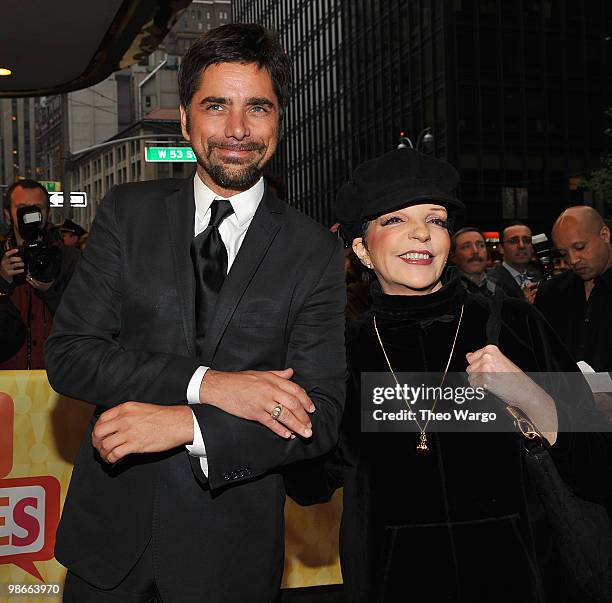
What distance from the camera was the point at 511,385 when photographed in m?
2.54

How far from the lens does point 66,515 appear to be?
7.97ft

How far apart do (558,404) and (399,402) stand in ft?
1.70

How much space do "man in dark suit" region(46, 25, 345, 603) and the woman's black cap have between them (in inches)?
13.6

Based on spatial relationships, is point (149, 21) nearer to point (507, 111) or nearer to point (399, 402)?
point (399, 402)

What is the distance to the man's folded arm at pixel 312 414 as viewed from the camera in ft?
7.25

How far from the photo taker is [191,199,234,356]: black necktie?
2.38 m

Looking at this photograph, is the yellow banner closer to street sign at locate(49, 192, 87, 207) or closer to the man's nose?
the man's nose

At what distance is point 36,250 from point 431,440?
368 centimetres

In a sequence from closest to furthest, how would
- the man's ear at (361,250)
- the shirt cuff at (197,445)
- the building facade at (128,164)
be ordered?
the shirt cuff at (197,445)
the man's ear at (361,250)
the building facade at (128,164)

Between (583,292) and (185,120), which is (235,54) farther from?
(583,292)

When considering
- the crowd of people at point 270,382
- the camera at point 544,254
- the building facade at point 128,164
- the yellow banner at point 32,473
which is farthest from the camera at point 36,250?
the building facade at point 128,164

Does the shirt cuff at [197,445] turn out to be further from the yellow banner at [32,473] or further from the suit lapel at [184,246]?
the yellow banner at [32,473]

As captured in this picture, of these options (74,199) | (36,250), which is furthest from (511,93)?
(36,250)

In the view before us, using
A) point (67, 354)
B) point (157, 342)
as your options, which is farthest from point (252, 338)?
point (67, 354)
